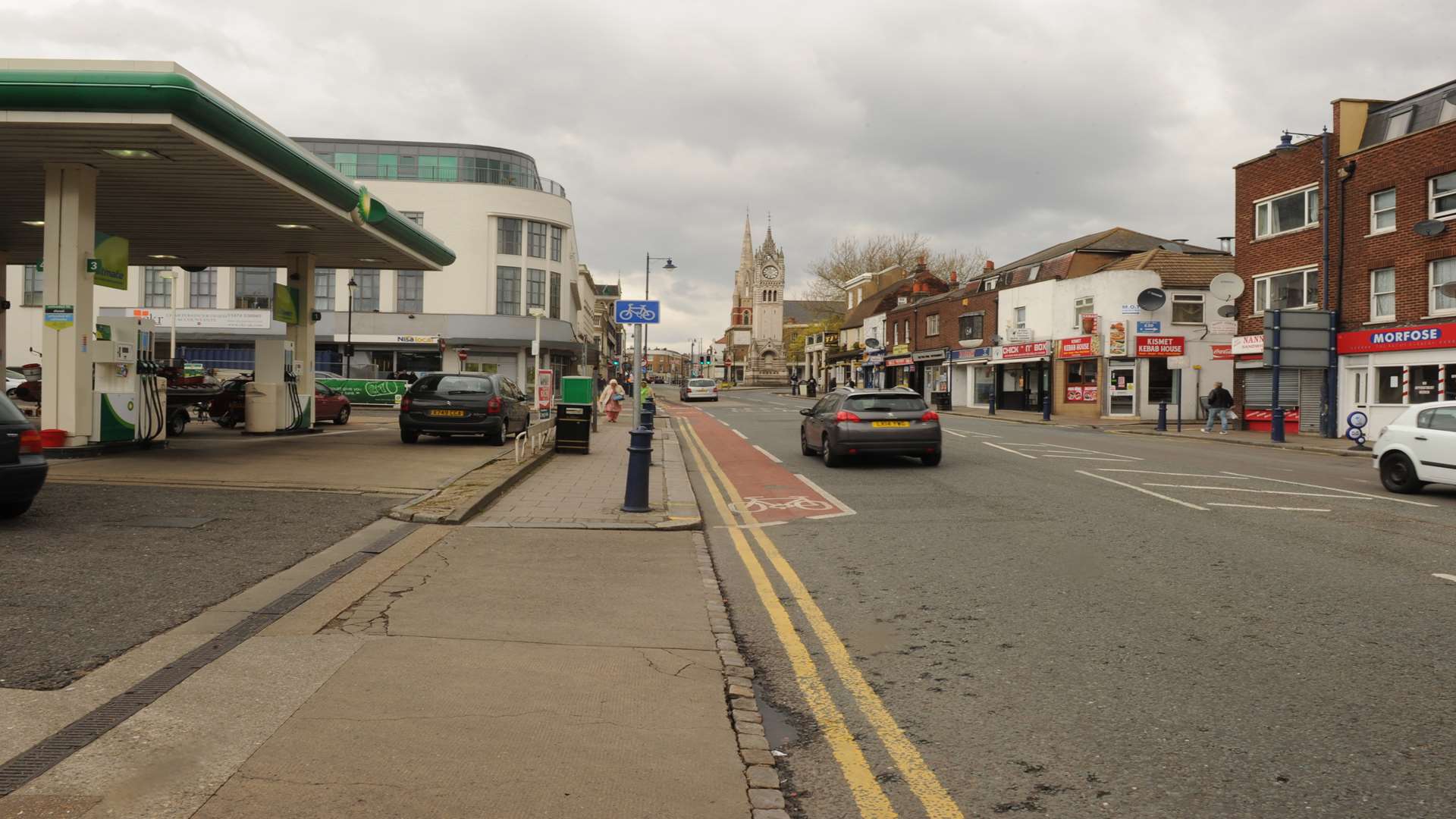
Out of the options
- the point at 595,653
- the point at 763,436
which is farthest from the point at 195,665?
the point at 763,436

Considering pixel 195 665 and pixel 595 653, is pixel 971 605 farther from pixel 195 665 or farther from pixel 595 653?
pixel 195 665

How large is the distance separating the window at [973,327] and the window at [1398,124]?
2386cm

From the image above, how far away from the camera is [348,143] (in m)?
54.2

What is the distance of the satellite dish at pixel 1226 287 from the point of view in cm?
2803

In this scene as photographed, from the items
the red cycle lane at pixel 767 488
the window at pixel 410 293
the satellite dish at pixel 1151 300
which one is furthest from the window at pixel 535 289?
the red cycle lane at pixel 767 488

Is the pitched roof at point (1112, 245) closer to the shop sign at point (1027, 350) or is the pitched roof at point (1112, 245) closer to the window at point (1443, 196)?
the shop sign at point (1027, 350)

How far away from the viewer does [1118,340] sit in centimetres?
3706

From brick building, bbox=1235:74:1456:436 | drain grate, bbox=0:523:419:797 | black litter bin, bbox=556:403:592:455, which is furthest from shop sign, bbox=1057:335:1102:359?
drain grate, bbox=0:523:419:797

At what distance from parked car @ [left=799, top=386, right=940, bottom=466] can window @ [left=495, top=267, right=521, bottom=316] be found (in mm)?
41286

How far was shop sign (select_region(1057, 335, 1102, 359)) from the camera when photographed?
38250mm

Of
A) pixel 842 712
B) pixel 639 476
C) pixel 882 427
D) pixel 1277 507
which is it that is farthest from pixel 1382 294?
pixel 842 712

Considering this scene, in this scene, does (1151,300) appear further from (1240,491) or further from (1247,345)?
(1240,491)

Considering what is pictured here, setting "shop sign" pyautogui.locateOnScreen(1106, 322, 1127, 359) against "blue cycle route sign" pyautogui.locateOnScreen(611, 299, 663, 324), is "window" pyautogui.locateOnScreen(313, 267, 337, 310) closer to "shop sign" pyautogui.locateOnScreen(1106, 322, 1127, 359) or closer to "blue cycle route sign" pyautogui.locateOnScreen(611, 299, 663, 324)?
"shop sign" pyautogui.locateOnScreen(1106, 322, 1127, 359)

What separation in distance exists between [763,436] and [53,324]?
15319 millimetres
